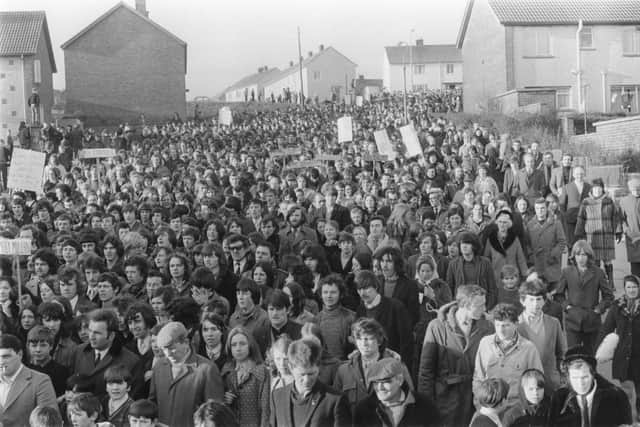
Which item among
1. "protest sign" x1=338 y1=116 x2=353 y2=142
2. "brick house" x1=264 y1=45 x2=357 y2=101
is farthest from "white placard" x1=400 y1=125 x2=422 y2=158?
"brick house" x1=264 y1=45 x2=357 y2=101

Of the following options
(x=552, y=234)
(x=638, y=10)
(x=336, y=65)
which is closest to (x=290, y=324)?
(x=552, y=234)

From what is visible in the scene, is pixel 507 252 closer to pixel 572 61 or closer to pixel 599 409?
pixel 599 409

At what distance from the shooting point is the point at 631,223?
13.2 m

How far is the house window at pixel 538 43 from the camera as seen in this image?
4509 cm

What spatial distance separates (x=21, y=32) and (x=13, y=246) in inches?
1961

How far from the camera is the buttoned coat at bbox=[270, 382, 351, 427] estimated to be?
604 cm

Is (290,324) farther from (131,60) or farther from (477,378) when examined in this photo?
(131,60)

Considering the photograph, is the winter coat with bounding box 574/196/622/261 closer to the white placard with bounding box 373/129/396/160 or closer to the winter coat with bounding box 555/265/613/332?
the winter coat with bounding box 555/265/613/332

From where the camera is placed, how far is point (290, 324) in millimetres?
7867

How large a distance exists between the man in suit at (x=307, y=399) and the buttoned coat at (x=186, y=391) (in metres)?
0.61

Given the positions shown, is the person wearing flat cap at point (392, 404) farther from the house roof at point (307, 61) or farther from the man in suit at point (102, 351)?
the house roof at point (307, 61)

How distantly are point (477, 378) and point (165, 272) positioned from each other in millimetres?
4272

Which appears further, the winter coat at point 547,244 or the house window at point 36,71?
the house window at point 36,71

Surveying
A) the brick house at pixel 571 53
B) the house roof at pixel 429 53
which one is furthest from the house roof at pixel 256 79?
the brick house at pixel 571 53
